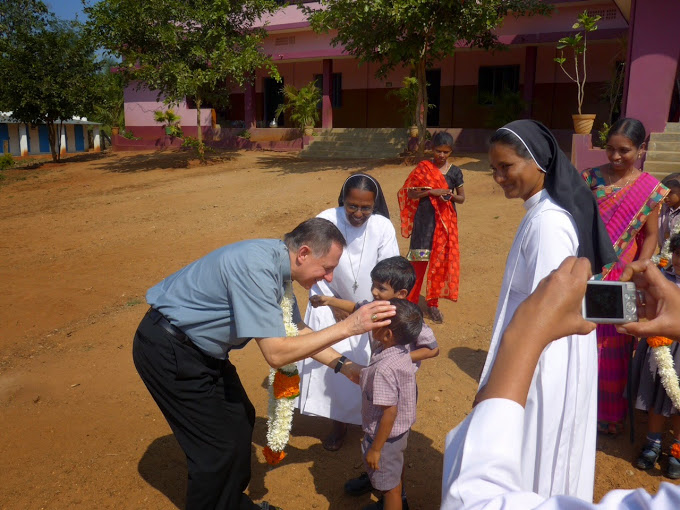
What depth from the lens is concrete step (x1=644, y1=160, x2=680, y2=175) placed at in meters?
9.65

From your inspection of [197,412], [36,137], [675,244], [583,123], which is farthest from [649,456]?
[36,137]

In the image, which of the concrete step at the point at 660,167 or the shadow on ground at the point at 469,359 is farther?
the concrete step at the point at 660,167

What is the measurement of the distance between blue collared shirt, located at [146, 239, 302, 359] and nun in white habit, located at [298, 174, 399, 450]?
1064 millimetres

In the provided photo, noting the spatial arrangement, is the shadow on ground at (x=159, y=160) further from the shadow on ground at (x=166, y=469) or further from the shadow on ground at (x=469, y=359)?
the shadow on ground at (x=166, y=469)

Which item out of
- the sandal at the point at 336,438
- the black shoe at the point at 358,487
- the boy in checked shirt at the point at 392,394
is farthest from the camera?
the sandal at the point at 336,438

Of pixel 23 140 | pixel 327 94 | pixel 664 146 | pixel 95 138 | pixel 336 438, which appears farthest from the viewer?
pixel 95 138

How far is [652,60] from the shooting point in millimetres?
10023

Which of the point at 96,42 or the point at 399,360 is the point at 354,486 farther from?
the point at 96,42

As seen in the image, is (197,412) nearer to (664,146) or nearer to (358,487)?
(358,487)

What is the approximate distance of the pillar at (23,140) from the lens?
97.6 ft

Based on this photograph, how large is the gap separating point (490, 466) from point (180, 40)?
17.1 metres

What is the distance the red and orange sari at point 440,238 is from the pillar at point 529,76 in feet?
37.2

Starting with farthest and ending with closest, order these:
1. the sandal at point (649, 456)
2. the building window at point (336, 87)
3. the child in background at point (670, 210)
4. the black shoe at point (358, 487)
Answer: the building window at point (336, 87) → the child in background at point (670, 210) → the sandal at point (649, 456) → the black shoe at point (358, 487)

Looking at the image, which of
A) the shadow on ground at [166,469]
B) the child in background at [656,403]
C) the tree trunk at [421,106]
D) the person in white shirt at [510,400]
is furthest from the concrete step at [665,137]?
the person in white shirt at [510,400]
